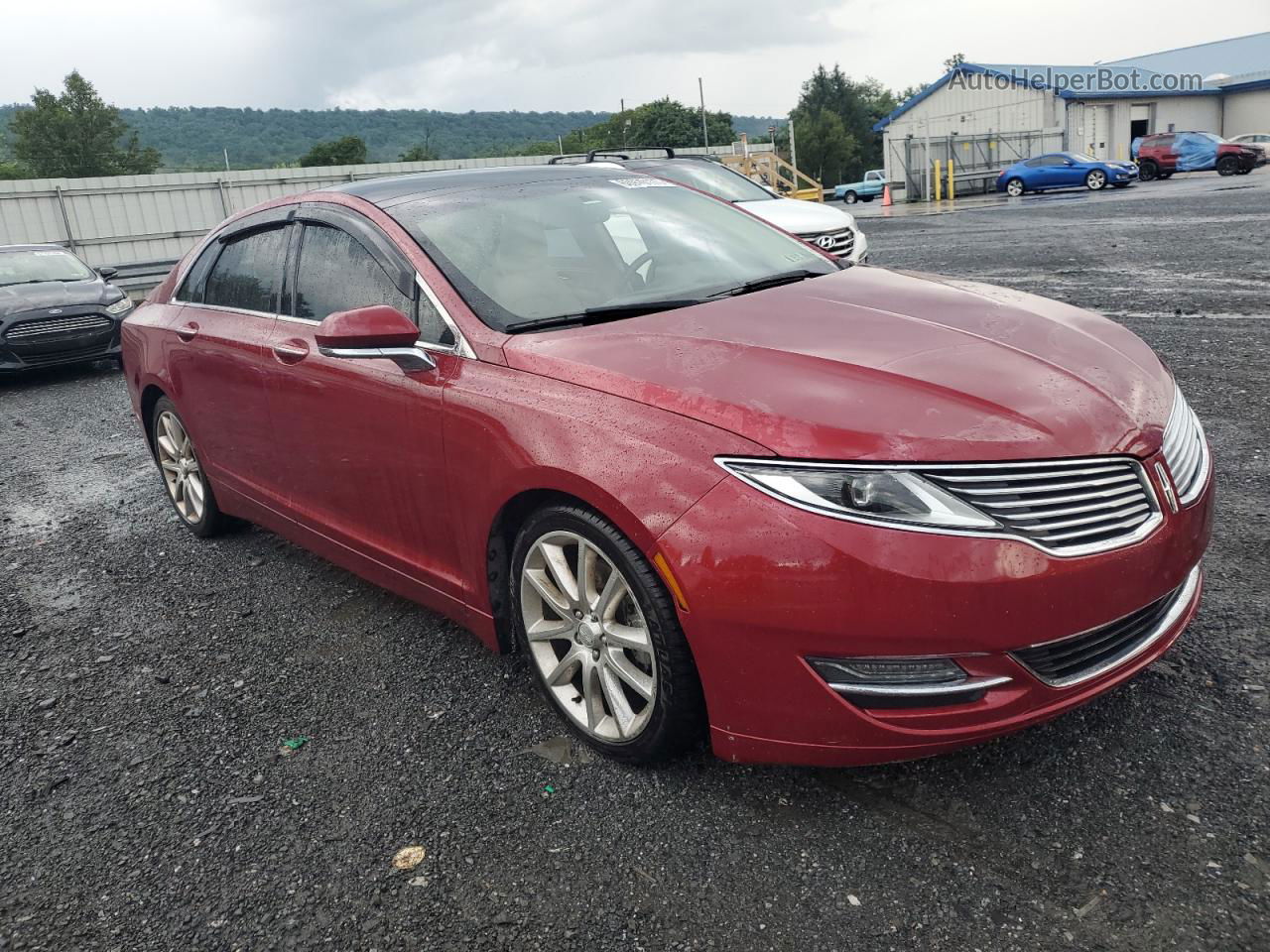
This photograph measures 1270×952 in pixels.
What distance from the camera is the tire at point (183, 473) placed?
15.9ft

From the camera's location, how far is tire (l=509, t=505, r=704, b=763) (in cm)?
246

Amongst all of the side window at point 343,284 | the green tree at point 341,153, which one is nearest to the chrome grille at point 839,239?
the side window at point 343,284

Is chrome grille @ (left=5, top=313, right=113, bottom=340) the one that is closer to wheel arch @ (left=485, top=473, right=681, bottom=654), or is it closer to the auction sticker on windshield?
the auction sticker on windshield

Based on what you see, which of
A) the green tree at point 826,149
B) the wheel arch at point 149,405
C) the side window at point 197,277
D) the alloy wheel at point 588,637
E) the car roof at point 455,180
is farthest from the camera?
the green tree at point 826,149

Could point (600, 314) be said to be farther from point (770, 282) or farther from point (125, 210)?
point (125, 210)

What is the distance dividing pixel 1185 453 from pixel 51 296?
11.5 meters

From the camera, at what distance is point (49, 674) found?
371cm

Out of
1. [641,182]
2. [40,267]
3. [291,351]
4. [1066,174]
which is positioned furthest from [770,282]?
[1066,174]

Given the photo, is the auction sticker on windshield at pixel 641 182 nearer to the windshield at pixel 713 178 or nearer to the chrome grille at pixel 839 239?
the chrome grille at pixel 839 239

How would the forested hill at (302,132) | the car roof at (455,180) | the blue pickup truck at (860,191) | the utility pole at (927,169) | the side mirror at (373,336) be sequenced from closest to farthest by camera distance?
the side mirror at (373,336)
the car roof at (455,180)
the utility pole at (927,169)
the blue pickup truck at (860,191)
the forested hill at (302,132)

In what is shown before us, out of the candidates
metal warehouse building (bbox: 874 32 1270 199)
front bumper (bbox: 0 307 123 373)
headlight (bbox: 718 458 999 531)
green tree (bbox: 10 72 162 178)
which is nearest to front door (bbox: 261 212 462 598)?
headlight (bbox: 718 458 999 531)

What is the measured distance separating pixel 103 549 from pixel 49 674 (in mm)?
1509

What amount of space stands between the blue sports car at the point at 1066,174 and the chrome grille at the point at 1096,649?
32172 mm

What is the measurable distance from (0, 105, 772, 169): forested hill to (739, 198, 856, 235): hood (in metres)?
104
